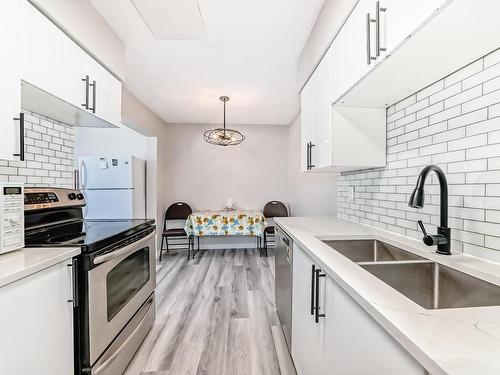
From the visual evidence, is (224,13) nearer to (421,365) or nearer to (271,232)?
(421,365)

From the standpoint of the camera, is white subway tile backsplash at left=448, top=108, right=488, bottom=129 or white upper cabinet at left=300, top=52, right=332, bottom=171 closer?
white subway tile backsplash at left=448, top=108, right=488, bottom=129

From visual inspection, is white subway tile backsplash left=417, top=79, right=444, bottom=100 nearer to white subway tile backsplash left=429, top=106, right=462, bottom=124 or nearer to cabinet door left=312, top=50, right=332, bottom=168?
white subway tile backsplash left=429, top=106, right=462, bottom=124

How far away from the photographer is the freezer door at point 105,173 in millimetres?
3351

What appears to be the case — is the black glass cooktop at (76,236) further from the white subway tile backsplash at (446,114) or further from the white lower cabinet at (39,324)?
the white subway tile backsplash at (446,114)

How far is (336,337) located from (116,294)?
3.92ft

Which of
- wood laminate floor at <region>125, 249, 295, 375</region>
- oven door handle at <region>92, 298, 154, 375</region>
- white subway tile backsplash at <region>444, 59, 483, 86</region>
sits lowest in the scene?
wood laminate floor at <region>125, 249, 295, 375</region>

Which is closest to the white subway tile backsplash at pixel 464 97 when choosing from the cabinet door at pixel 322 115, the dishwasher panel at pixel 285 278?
the cabinet door at pixel 322 115

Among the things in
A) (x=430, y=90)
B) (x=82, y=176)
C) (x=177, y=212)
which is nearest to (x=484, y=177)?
(x=430, y=90)

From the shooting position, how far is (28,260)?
3.34 ft

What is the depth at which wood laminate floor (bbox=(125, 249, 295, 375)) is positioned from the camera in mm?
1694

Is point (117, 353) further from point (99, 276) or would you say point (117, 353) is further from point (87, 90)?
point (87, 90)

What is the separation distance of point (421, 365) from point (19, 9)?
6.26 ft

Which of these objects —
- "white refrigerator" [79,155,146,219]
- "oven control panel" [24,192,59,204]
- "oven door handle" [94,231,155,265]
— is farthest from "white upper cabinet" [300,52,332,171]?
"white refrigerator" [79,155,146,219]

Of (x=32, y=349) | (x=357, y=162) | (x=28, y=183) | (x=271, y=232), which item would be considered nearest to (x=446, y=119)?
(x=357, y=162)
